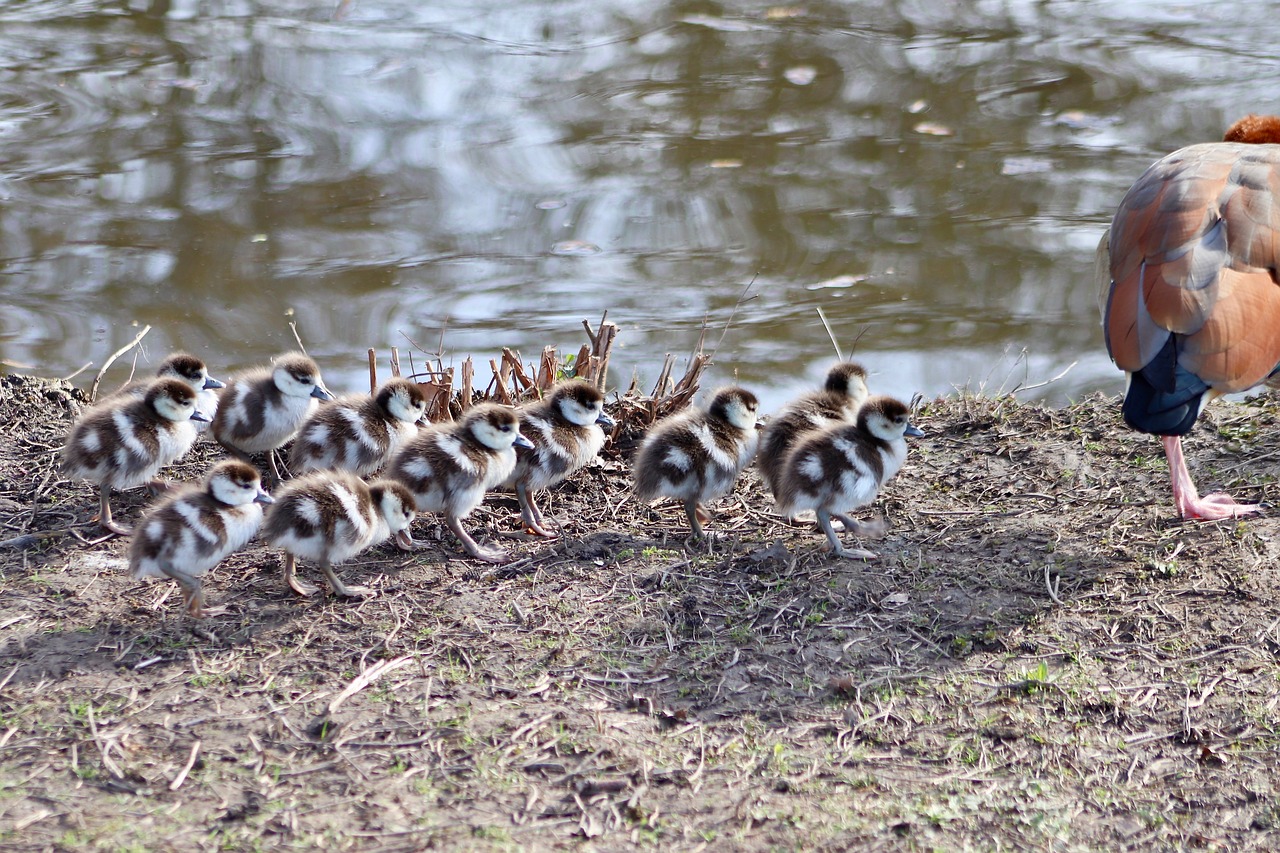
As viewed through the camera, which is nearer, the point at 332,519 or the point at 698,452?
the point at 332,519

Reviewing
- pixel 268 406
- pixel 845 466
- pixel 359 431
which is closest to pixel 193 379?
pixel 268 406

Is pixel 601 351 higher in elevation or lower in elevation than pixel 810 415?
lower

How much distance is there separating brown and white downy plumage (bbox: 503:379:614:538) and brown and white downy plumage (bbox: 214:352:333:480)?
3.02 ft

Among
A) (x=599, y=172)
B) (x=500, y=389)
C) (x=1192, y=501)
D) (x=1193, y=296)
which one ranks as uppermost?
(x=1193, y=296)

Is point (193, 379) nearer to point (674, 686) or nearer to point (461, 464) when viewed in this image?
point (461, 464)

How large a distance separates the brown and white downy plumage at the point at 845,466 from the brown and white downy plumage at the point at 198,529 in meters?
1.91

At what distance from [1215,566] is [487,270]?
16.0 feet

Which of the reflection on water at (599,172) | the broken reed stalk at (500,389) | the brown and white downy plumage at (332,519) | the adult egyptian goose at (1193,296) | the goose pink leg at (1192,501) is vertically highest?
the adult egyptian goose at (1193,296)

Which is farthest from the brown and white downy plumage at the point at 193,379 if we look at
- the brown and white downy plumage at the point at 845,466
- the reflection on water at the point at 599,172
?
the brown and white downy plumage at the point at 845,466

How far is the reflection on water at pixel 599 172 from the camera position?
742 centimetres

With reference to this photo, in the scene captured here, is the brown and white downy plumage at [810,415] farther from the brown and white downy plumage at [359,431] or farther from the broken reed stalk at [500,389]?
the brown and white downy plumage at [359,431]

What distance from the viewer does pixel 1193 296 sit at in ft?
15.1

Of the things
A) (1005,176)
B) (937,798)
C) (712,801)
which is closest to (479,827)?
(712,801)

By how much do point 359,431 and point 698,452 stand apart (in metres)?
1.38
